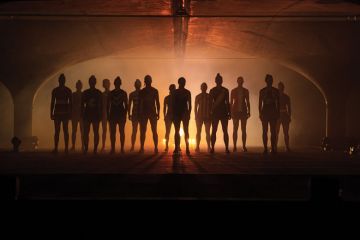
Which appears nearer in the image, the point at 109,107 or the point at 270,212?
the point at 270,212

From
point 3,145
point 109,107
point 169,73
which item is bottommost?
point 3,145

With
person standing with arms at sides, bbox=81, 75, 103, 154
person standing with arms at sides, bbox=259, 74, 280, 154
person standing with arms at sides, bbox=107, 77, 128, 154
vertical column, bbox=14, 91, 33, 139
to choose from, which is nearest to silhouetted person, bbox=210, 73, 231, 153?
person standing with arms at sides, bbox=259, 74, 280, 154

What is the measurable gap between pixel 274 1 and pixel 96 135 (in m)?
5.93

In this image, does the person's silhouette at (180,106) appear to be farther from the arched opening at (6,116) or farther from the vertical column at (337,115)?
the arched opening at (6,116)

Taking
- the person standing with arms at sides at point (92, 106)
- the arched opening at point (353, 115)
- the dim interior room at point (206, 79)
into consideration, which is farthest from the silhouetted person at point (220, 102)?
the dim interior room at point (206, 79)

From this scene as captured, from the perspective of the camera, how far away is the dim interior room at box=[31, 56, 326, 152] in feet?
87.5

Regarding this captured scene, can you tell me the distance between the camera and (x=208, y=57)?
2658 cm

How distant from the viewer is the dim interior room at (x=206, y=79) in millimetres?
26672

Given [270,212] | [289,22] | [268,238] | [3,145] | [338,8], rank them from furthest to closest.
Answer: [3,145], [289,22], [338,8], [270,212], [268,238]

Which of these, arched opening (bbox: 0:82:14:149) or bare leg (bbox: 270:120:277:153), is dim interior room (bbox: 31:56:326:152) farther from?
bare leg (bbox: 270:120:277:153)

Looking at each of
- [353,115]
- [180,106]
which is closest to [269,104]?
[180,106]

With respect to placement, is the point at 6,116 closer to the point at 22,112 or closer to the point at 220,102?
the point at 22,112

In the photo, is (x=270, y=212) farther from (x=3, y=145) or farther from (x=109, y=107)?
(x=3, y=145)

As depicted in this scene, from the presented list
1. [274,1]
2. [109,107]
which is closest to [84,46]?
[109,107]
